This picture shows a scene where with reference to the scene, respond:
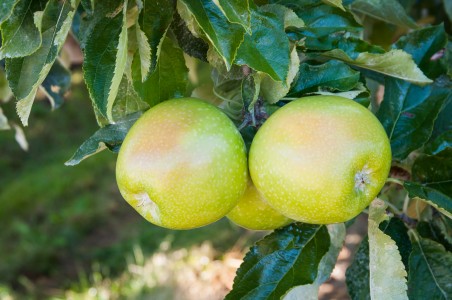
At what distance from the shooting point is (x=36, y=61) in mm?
703

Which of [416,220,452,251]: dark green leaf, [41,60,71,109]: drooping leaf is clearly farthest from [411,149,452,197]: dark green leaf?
[41,60,71,109]: drooping leaf

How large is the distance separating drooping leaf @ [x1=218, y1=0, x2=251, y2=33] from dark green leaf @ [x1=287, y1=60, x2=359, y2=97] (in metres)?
0.15

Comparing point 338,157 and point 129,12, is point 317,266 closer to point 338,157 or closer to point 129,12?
point 338,157

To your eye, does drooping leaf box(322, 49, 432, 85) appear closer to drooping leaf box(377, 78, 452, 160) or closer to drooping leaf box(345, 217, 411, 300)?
drooping leaf box(377, 78, 452, 160)

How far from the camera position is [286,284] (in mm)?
769

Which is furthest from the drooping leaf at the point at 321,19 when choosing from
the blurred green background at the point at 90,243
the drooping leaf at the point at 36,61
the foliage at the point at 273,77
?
the blurred green background at the point at 90,243

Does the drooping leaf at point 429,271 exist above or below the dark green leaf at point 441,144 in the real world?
below

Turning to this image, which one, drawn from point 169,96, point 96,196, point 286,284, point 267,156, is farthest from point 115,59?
point 96,196

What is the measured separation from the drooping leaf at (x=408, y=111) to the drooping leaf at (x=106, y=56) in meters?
0.43

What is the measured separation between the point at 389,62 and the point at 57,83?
66cm

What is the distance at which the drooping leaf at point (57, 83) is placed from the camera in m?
1.12

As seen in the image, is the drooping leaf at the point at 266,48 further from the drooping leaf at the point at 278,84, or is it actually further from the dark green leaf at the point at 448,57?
the dark green leaf at the point at 448,57

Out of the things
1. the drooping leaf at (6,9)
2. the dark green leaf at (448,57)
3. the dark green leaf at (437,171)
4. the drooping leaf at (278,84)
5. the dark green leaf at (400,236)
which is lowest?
the dark green leaf at (400,236)

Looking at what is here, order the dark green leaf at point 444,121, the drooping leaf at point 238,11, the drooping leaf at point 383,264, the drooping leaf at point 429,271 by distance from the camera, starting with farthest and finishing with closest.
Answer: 1. the dark green leaf at point 444,121
2. the drooping leaf at point 429,271
3. the drooping leaf at point 383,264
4. the drooping leaf at point 238,11
